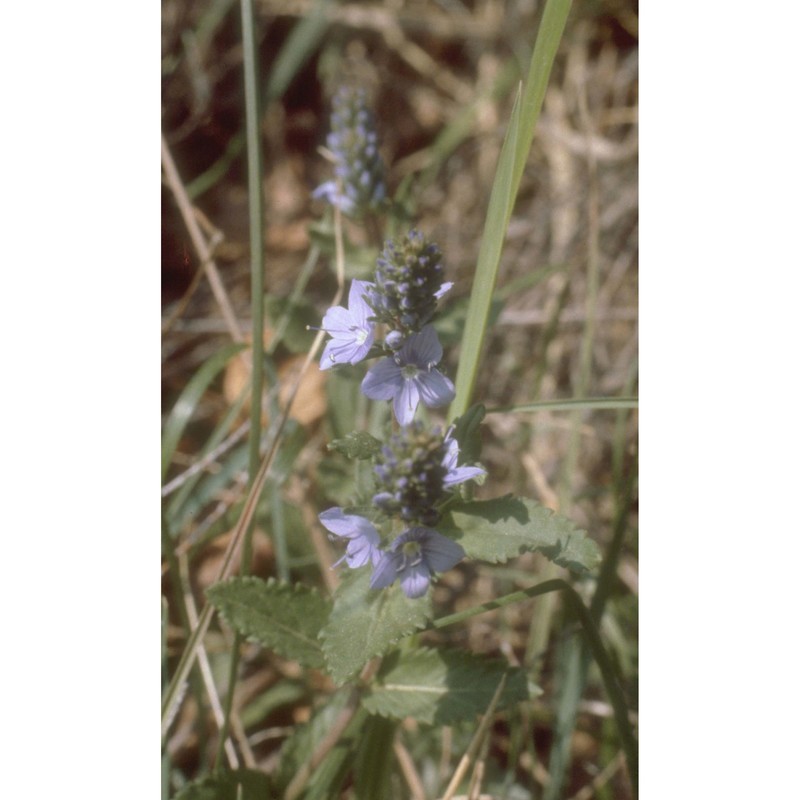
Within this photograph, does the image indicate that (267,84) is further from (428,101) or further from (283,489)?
(283,489)

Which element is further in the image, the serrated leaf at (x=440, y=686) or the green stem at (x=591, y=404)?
the green stem at (x=591, y=404)

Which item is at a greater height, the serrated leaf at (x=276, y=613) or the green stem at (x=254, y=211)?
the green stem at (x=254, y=211)

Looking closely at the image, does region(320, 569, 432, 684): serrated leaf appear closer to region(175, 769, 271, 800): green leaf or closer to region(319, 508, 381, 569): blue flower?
region(319, 508, 381, 569): blue flower

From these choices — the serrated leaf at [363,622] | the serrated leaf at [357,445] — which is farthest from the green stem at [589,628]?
the serrated leaf at [357,445]

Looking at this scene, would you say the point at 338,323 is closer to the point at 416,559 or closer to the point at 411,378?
the point at 411,378

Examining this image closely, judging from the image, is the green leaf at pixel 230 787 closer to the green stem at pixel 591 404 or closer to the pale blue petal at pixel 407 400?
the pale blue petal at pixel 407 400

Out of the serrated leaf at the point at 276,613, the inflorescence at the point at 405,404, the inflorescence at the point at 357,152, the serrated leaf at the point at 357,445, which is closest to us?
the inflorescence at the point at 405,404

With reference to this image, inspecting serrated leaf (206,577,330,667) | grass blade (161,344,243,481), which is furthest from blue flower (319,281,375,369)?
grass blade (161,344,243,481)
